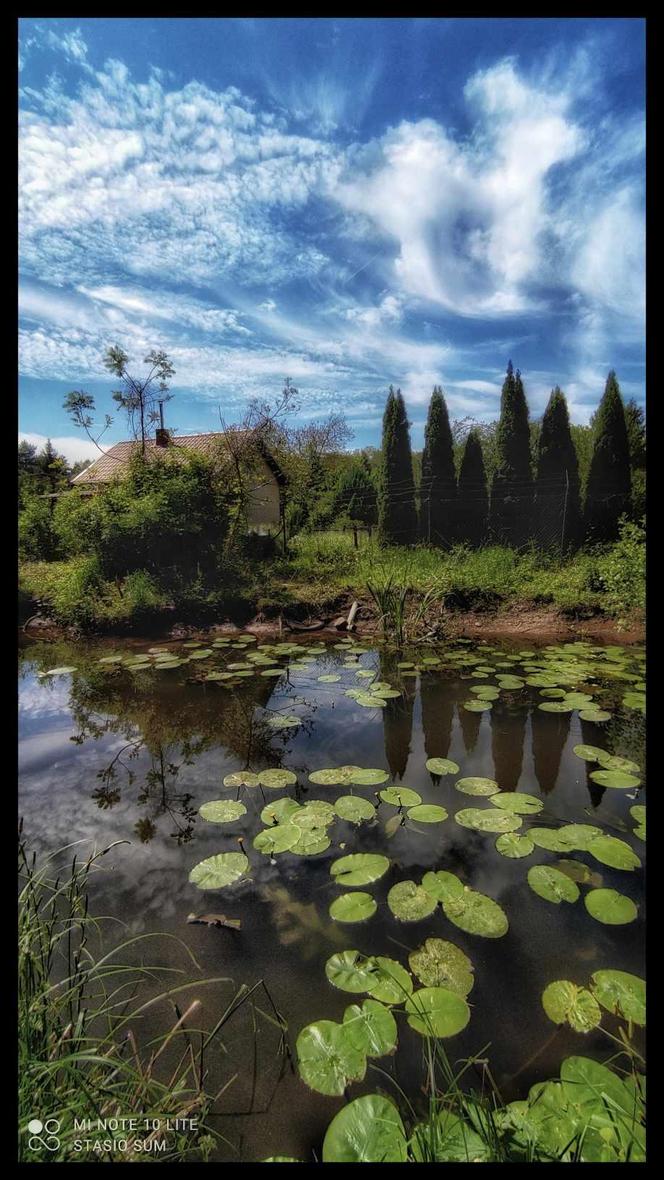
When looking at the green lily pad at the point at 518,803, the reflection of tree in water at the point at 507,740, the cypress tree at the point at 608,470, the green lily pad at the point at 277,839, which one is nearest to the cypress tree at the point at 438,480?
the cypress tree at the point at 608,470

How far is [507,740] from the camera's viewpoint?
3.43 meters

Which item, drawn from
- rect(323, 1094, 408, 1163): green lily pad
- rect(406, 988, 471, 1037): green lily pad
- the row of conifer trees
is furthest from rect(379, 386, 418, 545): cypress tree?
rect(323, 1094, 408, 1163): green lily pad

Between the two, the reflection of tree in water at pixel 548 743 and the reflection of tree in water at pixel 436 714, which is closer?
the reflection of tree in water at pixel 548 743

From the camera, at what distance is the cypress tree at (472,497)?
10789 mm

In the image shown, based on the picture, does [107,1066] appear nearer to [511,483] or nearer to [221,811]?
[221,811]

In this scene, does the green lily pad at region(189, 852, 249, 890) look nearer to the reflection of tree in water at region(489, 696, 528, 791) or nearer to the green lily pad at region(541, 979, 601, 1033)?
the green lily pad at region(541, 979, 601, 1033)

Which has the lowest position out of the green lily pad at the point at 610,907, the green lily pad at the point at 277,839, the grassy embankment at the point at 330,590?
the green lily pad at the point at 610,907

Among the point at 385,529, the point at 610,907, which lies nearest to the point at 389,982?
the point at 610,907

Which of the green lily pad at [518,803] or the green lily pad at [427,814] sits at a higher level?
the green lily pad at [518,803]

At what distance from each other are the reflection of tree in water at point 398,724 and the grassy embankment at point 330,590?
2.15 meters

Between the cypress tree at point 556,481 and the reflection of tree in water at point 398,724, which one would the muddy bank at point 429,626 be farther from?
the cypress tree at point 556,481

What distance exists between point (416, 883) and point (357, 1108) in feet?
3.02

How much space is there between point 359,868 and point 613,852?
3.86 feet
